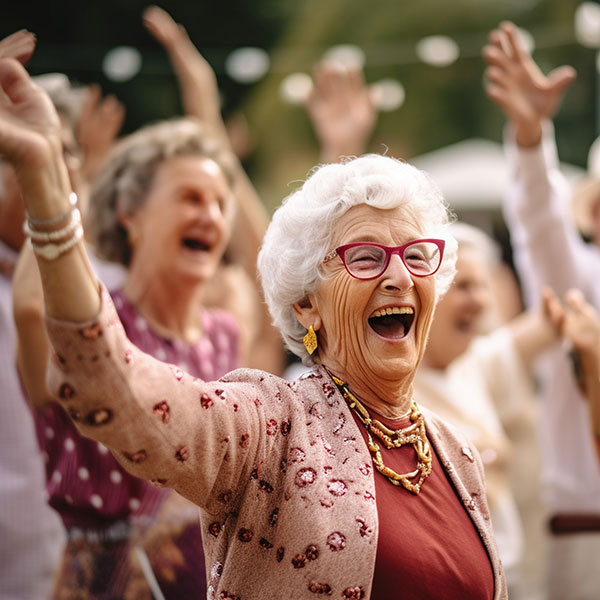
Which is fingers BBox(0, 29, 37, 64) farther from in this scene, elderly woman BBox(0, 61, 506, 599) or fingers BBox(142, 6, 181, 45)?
fingers BBox(142, 6, 181, 45)

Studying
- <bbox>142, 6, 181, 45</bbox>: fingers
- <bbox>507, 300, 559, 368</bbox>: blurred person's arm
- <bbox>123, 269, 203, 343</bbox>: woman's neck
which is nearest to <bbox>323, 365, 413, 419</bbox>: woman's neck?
<bbox>123, 269, 203, 343</bbox>: woman's neck

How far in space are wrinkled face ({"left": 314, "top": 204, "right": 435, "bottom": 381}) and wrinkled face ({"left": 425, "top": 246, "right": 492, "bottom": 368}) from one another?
6.92ft

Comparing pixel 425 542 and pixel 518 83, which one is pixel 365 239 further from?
pixel 518 83

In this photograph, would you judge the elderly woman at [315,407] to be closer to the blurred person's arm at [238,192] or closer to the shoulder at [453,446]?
the shoulder at [453,446]

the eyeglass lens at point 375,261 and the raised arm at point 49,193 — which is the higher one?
the raised arm at point 49,193

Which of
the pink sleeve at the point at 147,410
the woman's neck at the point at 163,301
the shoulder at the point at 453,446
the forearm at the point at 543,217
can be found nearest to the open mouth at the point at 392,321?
the shoulder at the point at 453,446

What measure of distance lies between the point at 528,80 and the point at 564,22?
27.8 ft

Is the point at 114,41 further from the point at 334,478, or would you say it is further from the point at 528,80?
the point at 334,478

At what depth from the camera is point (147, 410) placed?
5.29 ft

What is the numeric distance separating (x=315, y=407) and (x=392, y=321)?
29cm

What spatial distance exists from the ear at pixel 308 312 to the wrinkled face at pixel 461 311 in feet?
6.75

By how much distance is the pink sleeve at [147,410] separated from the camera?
156cm

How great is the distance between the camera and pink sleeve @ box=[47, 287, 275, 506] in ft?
5.11

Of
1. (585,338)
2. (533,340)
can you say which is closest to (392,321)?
(585,338)
